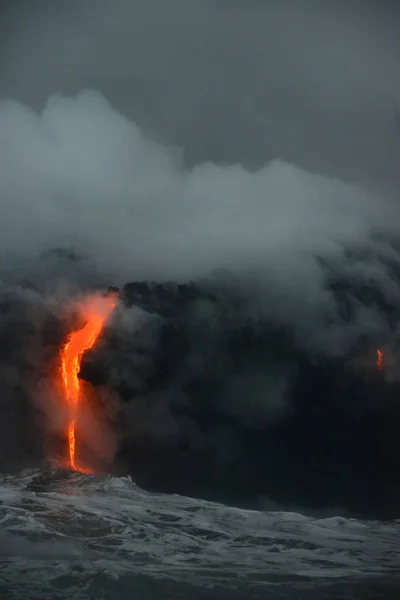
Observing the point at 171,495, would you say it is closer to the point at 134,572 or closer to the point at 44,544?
the point at 44,544

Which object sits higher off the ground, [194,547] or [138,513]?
[138,513]

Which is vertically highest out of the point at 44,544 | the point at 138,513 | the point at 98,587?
the point at 138,513

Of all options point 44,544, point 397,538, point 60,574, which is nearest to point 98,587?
point 60,574

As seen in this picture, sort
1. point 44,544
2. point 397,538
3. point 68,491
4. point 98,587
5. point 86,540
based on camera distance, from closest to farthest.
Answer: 1. point 98,587
2. point 44,544
3. point 86,540
4. point 397,538
5. point 68,491

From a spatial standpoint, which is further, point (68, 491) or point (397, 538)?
point (68, 491)

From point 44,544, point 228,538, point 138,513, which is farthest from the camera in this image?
point 138,513

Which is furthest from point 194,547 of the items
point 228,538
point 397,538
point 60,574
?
point 397,538

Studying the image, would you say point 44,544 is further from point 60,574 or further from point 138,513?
point 138,513
